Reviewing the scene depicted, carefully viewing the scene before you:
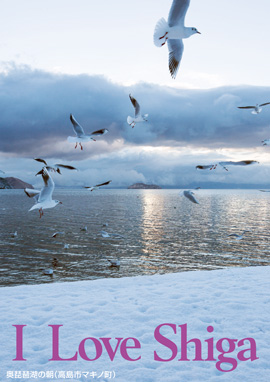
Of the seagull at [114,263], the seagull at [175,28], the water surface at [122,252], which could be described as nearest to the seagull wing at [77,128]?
the seagull at [175,28]

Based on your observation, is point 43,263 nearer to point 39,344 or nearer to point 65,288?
point 65,288

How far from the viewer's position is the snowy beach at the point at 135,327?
550 centimetres

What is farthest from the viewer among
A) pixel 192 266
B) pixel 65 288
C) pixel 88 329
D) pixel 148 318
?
pixel 192 266

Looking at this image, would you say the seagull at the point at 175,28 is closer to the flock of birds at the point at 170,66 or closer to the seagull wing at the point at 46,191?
the flock of birds at the point at 170,66

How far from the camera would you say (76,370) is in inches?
218

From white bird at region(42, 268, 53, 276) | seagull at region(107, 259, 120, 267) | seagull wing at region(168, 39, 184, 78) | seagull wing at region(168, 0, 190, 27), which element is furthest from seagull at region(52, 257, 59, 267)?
seagull wing at region(168, 0, 190, 27)

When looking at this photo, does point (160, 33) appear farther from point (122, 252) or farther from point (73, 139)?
point (122, 252)

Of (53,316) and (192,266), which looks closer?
(53,316)

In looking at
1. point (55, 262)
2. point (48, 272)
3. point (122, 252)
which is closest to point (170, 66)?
point (48, 272)

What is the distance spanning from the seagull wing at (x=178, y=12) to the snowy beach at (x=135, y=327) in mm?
5878

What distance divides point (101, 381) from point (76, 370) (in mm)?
582

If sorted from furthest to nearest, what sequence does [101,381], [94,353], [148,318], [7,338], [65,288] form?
[65,288] < [148,318] < [7,338] < [94,353] < [101,381]

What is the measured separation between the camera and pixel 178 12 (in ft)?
16.5

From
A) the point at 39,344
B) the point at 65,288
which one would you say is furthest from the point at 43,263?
the point at 39,344
